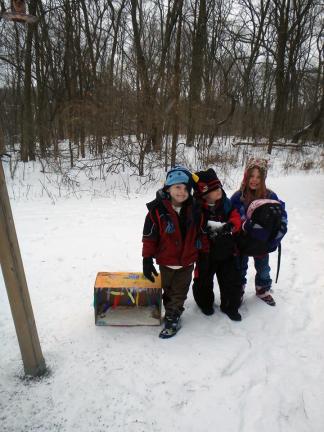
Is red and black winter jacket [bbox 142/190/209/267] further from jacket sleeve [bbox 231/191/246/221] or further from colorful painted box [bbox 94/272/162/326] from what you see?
jacket sleeve [bbox 231/191/246/221]

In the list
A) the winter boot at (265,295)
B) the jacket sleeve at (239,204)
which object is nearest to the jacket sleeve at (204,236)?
the jacket sleeve at (239,204)

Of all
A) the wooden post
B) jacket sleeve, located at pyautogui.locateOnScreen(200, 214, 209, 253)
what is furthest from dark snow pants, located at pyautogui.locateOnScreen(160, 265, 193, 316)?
the wooden post

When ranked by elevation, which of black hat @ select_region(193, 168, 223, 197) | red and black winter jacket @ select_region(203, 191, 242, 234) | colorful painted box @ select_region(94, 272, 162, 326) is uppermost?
black hat @ select_region(193, 168, 223, 197)

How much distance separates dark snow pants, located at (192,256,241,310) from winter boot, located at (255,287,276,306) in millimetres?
382

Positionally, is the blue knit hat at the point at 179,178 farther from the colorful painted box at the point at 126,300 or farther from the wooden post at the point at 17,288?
the wooden post at the point at 17,288


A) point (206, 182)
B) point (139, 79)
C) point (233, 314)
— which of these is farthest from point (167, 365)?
point (139, 79)

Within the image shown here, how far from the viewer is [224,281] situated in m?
2.80

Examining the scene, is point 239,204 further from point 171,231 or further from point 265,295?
point 265,295

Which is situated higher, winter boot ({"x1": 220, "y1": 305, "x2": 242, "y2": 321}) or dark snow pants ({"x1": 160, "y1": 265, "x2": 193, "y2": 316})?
dark snow pants ({"x1": 160, "y1": 265, "x2": 193, "y2": 316})

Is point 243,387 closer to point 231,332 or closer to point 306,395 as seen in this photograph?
point 306,395

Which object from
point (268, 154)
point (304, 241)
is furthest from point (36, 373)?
point (268, 154)

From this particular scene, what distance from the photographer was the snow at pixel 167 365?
1.89 meters

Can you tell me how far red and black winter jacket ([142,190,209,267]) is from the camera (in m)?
2.44

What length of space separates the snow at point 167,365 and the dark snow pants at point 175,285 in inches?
8.7
